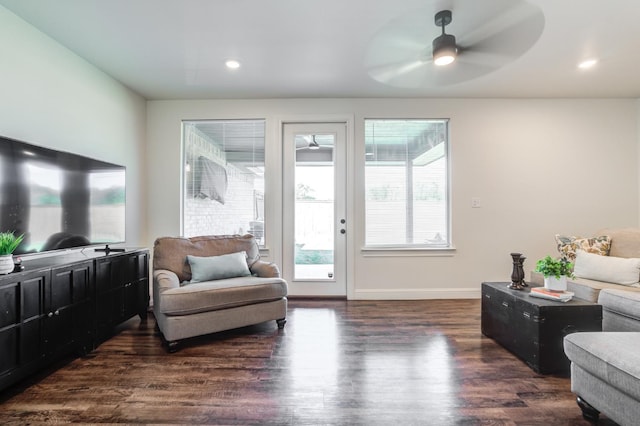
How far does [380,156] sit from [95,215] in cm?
299

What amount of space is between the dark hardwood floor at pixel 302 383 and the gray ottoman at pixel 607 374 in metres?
0.20

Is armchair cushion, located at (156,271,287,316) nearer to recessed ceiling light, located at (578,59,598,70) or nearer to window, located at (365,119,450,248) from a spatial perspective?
window, located at (365,119,450,248)

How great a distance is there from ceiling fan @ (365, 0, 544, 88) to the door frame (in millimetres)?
772

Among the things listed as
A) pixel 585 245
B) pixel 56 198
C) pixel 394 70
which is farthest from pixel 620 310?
pixel 56 198

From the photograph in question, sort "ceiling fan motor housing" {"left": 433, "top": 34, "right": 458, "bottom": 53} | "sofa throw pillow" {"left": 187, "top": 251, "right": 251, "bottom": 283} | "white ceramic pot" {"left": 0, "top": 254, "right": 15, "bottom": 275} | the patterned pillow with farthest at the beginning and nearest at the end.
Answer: the patterned pillow → "sofa throw pillow" {"left": 187, "top": 251, "right": 251, "bottom": 283} → "ceiling fan motor housing" {"left": 433, "top": 34, "right": 458, "bottom": 53} → "white ceramic pot" {"left": 0, "top": 254, "right": 15, "bottom": 275}

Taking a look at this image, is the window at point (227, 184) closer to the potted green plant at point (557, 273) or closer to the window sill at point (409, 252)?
the window sill at point (409, 252)

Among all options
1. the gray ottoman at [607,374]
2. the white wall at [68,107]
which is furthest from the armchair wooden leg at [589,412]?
the white wall at [68,107]

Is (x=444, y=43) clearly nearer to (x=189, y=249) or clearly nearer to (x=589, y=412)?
(x=589, y=412)

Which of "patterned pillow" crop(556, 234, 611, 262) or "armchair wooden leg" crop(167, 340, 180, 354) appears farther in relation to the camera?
"patterned pillow" crop(556, 234, 611, 262)

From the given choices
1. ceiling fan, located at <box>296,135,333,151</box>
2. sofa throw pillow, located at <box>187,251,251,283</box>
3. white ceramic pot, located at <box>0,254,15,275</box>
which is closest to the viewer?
white ceramic pot, located at <box>0,254,15,275</box>

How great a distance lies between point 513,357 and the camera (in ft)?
6.90

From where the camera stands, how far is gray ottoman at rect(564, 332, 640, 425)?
3.88 feet

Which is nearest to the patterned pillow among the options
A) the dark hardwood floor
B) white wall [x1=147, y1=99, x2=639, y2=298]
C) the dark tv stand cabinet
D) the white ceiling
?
white wall [x1=147, y1=99, x2=639, y2=298]

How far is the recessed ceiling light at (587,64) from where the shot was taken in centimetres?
272
